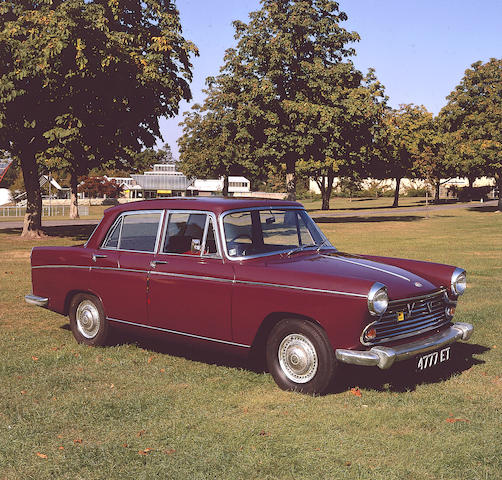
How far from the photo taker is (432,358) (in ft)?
18.6

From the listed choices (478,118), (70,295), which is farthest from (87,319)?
(478,118)

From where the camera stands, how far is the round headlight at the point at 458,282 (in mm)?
6371

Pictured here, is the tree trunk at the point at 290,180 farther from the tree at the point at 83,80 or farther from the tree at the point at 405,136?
the tree at the point at 405,136

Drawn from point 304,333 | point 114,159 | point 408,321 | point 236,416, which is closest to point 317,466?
point 236,416

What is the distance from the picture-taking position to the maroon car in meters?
5.38

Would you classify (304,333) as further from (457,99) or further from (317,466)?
(457,99)

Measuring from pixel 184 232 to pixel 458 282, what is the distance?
2.95 meters

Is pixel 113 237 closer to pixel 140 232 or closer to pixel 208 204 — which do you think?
pixel 140 232

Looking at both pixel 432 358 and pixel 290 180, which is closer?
pixel 432 358

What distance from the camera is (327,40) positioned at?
35875 millimetres

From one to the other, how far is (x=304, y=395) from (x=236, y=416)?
0.76 metres

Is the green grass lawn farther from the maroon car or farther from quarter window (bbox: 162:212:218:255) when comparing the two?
quarter window (bbox: 162:212:218:255)

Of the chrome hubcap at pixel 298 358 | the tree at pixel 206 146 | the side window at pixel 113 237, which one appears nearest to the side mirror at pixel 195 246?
the side window at pixel 113 237

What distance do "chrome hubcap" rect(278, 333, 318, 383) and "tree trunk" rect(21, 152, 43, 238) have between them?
2041cm
